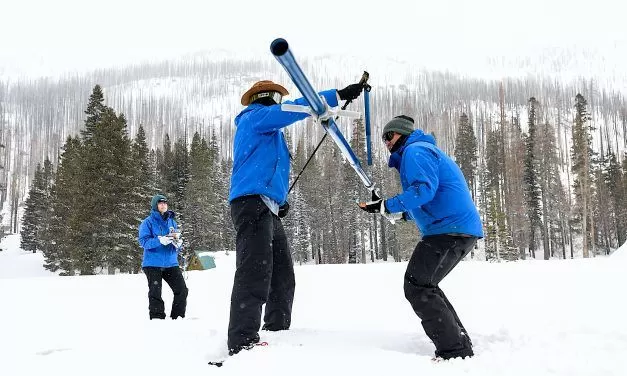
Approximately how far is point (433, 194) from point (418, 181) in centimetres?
16

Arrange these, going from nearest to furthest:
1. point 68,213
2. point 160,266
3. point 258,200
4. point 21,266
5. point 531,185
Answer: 1. point 258,200
2. point 160,266
3. point 68,213
4. point 21,266
5. point 531,185

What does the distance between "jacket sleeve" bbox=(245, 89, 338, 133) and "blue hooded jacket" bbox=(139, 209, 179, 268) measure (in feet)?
12.6

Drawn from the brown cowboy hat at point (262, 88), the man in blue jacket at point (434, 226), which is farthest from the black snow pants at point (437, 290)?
the brown cowboy hat at point (262, 88)

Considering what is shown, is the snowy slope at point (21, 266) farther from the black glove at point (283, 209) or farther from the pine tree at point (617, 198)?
the pine tree at point (617, 198)

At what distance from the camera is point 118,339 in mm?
4156

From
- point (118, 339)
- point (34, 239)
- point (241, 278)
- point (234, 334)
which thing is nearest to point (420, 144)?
point (241, 278)

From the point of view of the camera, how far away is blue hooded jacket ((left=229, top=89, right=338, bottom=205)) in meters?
3.64

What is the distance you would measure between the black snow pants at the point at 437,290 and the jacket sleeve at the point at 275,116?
146 centimetres

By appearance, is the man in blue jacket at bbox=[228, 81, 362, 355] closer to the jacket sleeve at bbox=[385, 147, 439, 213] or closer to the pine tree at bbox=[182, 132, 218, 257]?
the jacket sleeve at bbox=[385, 147, 439, 213]

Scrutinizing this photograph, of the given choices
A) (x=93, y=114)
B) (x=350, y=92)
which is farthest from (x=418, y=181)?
(x=93, y=114)

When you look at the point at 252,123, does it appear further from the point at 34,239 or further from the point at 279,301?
the point at 34,239

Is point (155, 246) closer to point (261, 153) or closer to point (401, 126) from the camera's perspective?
point (261, 153)

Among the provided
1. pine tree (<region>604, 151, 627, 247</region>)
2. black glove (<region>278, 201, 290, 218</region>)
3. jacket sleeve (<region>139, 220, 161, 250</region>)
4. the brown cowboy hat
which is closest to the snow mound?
black glove (<region>278, 201, 290, 218</region>)

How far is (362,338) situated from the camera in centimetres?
388
